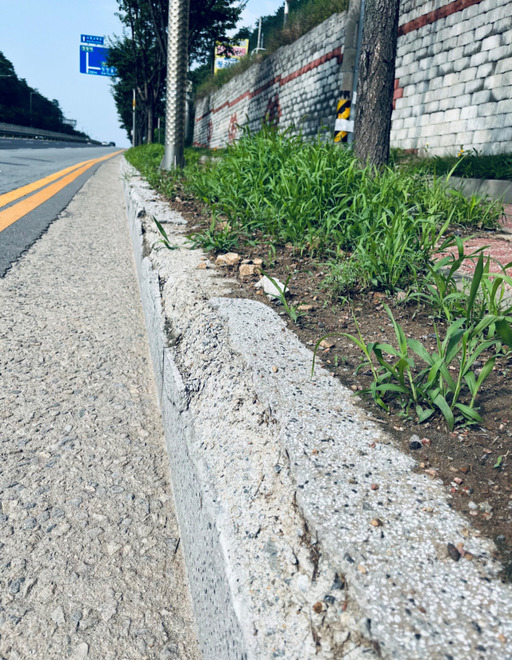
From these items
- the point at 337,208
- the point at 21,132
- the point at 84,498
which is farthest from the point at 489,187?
the point at 21,132

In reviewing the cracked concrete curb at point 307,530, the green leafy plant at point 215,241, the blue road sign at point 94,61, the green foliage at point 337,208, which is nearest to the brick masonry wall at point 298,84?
the green foliage at point 337,208

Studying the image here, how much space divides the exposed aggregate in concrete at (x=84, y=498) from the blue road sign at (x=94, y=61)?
3628cm

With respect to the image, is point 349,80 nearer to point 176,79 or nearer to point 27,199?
point 176,79

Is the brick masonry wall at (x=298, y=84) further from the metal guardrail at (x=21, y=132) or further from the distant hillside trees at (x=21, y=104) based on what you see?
the distant hillside trees at (x=21, y=104)

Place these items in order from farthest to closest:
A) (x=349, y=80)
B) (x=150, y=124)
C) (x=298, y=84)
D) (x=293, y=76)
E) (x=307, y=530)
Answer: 1. (x=150, y=124)
2. (x=293, y=76)
3. (x=298, y=84)
4. (x=349, y=80)
5. (x=307, y=530)

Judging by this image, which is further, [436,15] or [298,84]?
[298,84]

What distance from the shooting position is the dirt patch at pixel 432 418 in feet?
3.02

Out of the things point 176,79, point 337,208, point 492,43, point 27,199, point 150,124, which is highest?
point 492,43

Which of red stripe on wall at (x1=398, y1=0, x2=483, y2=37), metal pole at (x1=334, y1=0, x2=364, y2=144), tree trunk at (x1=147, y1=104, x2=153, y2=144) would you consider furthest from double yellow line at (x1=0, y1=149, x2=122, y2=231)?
tree trunk at (x1=147, y1=104, x2=153, y2=144)

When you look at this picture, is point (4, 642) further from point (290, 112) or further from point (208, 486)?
point (290, 112)

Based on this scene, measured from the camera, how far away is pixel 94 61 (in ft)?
111

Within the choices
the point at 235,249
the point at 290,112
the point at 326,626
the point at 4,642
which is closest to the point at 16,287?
the point at 235,249

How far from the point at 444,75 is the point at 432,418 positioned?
9.17m

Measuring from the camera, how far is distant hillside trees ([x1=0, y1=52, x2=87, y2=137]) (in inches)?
2263
